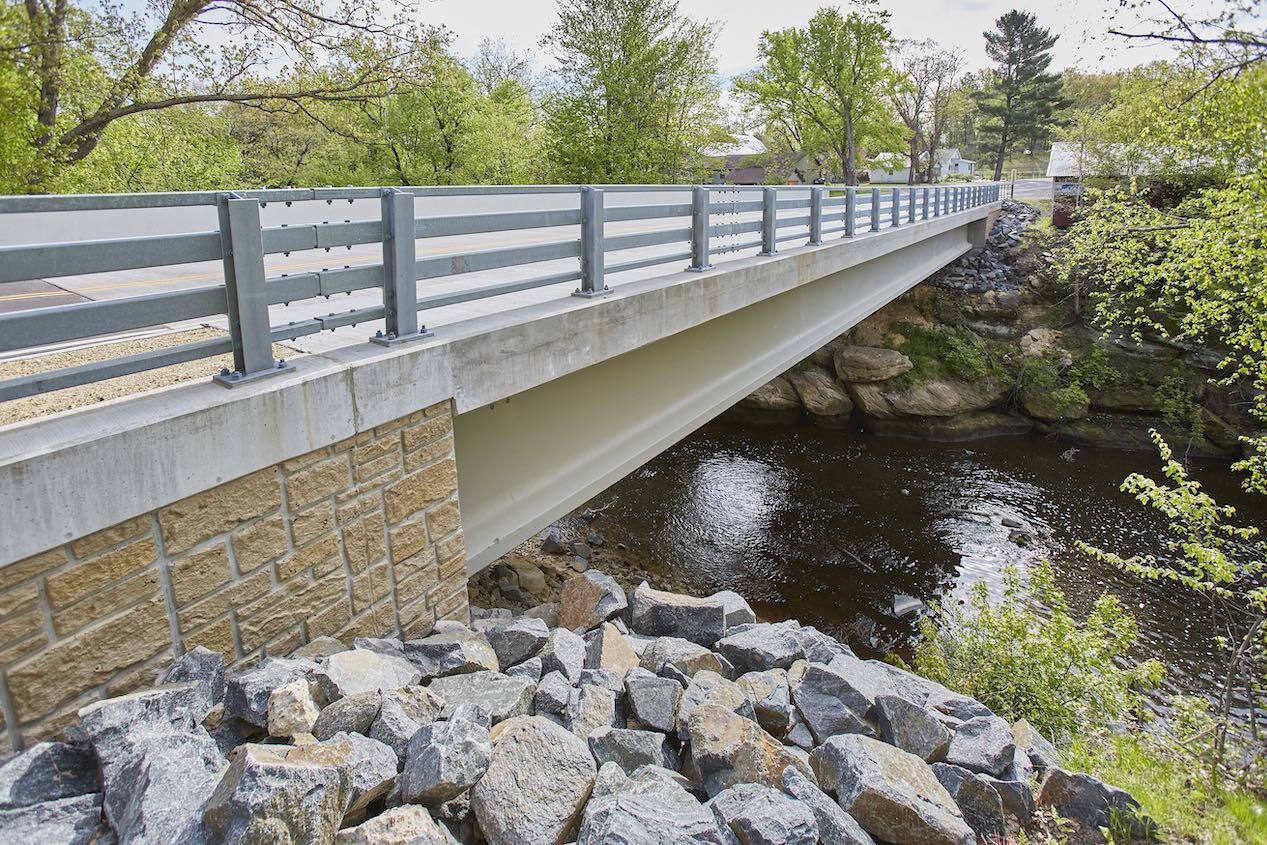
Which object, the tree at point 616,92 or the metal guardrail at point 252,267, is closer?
the metal guardrail at point 252,267

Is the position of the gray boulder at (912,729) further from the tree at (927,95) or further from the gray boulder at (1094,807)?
the tree at (927,95)

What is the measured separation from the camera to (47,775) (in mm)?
2613

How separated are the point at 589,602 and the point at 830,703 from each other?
75.9 inches

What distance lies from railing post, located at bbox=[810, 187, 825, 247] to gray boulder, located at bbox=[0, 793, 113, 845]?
9.73 m

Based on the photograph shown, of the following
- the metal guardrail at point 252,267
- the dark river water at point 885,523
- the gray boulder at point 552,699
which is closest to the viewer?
the metal guardrail at point 252,267

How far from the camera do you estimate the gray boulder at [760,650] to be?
5.18 m

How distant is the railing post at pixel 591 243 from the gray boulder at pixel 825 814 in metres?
3.66

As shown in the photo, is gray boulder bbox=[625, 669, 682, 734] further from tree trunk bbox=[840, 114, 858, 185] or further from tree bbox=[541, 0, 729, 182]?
tree trunk bbox=[840, 114, 858, 185]

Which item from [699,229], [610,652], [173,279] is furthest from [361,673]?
[173,279]

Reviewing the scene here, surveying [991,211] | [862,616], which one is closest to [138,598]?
[862,616]

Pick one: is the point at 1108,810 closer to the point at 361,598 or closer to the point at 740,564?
the point at 361,598

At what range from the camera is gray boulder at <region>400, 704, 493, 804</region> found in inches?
109

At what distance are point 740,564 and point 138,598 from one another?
10409 millimetres

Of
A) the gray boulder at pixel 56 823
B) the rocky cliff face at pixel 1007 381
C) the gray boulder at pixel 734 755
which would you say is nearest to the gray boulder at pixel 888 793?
the gray boulder at pixel 734 755
